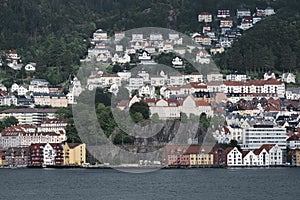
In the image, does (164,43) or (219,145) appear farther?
(164,43)

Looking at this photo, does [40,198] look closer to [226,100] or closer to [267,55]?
[226,100]

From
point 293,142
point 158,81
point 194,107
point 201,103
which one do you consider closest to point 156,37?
point 158,81

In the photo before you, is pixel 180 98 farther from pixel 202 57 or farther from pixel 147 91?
pixel 202 57

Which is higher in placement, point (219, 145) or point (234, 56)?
point (234, 56)

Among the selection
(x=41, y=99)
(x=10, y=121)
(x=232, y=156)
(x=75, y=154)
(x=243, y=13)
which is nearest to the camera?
(x=232, y=156)

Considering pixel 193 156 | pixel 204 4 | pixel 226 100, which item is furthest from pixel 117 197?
pixel 204 4
